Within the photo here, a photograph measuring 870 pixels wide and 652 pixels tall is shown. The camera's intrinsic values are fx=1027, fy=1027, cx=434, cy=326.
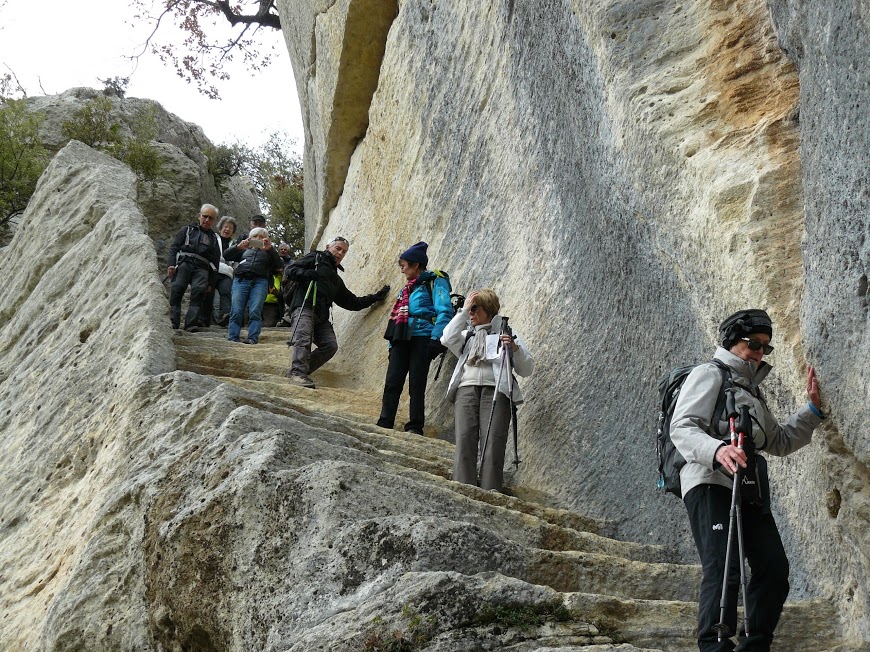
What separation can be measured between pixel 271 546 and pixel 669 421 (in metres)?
2.12

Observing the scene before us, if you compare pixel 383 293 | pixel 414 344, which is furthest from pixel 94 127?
pixel 414 344

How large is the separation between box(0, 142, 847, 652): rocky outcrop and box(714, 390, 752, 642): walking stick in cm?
35

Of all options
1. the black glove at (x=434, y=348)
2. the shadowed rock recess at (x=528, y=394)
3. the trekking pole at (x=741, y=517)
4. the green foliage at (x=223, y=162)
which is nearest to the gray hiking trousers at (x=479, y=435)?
the shadowed rock recess at (x=528, y=394)

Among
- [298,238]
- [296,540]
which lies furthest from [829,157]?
[298,238]

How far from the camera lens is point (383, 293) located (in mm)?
12984

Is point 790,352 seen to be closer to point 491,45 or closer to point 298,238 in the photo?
point 491,45

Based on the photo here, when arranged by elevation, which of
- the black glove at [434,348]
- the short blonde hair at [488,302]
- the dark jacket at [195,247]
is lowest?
the black glove at [434,348]

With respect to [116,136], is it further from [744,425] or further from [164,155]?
[744,425]

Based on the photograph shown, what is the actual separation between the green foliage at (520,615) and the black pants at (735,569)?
711 millimetres

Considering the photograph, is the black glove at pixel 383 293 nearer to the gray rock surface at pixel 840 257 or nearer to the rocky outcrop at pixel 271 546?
the rocky outcrop at pixel 271 546

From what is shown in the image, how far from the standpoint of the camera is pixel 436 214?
40.1 ft

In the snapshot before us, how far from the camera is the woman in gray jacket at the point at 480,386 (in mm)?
7605

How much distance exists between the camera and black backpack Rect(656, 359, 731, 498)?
17.0ft

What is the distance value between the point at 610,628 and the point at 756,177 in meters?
3.24
